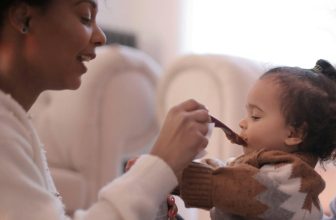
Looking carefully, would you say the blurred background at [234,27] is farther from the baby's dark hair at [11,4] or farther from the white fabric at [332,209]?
the baby's dark hair at [11,4]

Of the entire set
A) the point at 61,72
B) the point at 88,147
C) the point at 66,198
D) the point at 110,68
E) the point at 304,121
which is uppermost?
the point at 61,72

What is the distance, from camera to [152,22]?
3.25 m

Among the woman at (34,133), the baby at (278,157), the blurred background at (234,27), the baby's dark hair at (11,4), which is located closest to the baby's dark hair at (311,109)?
the baby at (278,157)

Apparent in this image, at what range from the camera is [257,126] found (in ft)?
3.39

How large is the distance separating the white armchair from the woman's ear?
138cm

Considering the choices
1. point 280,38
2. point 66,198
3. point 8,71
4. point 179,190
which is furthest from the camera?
point 280,38

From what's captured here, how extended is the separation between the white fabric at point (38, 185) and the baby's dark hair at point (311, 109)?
32 centimetres

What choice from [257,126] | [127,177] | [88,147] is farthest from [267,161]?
[88,147]

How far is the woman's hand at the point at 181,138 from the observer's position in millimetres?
799

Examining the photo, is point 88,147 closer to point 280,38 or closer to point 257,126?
point 280,38

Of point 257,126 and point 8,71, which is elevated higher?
point 8,71

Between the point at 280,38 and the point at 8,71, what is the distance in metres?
1.67

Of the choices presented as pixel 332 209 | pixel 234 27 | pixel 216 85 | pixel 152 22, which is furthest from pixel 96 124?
pixel 152 22

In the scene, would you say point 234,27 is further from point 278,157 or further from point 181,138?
point 181,138
